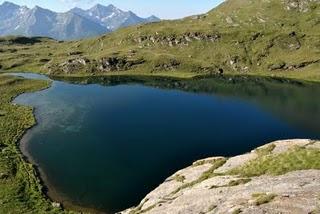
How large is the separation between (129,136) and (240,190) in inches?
2580

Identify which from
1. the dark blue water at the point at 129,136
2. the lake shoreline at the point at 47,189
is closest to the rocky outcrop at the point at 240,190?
the dark blue water at the point at 129,136

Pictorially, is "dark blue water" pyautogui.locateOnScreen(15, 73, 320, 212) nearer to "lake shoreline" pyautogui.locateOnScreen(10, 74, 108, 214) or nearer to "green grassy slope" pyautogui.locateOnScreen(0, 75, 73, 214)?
"lake shoreline" pyautogui.locateOnScreen(10, 74, 108, 214)

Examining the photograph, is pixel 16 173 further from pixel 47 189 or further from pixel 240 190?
pixel 240 190

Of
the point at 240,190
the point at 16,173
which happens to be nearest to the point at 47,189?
the point at 16,173

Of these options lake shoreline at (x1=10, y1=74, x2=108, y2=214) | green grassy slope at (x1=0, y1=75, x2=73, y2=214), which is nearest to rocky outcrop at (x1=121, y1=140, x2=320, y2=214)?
A: lake shoreline at (x1=10, y1=74, x2=108, y2=214)

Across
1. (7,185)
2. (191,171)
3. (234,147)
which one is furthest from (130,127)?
(191,171)

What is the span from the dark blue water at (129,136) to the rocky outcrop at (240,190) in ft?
56.4

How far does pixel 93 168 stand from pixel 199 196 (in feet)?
140

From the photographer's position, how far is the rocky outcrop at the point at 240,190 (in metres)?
33.0

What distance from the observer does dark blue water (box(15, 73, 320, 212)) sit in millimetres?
74188

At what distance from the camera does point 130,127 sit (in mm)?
112125

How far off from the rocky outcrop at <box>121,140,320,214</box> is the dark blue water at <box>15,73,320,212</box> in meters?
17.2

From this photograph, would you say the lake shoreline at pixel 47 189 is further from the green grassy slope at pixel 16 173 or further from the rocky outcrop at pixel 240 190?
the rocky outcrop at pixel 240 190

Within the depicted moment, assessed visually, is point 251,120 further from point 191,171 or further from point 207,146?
point 191,171
